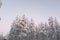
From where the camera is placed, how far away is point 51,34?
195 feet

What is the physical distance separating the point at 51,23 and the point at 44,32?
4780 millimetres

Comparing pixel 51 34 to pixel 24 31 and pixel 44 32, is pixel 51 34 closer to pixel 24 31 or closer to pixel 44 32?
pixel 44 32

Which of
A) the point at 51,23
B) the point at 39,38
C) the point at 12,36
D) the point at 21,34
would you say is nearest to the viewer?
the point at 21,34

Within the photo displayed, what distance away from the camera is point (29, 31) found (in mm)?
61188

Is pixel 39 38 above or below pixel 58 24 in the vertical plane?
below

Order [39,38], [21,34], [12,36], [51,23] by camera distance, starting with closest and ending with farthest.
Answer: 1. [21,34]
2. [12,36]
3. [51,23]
4. [39,38]

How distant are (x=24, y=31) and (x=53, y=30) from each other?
11.9 metres

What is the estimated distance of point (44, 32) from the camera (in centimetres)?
6312

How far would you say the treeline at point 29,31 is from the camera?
53.7 m

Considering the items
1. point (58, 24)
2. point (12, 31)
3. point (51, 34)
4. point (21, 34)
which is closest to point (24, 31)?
point (21, 34)

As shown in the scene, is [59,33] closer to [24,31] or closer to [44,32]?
[44,32]

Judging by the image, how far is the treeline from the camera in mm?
53719

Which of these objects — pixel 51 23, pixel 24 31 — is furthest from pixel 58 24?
pixel 24 31

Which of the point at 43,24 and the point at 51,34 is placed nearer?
the point at 51,34
